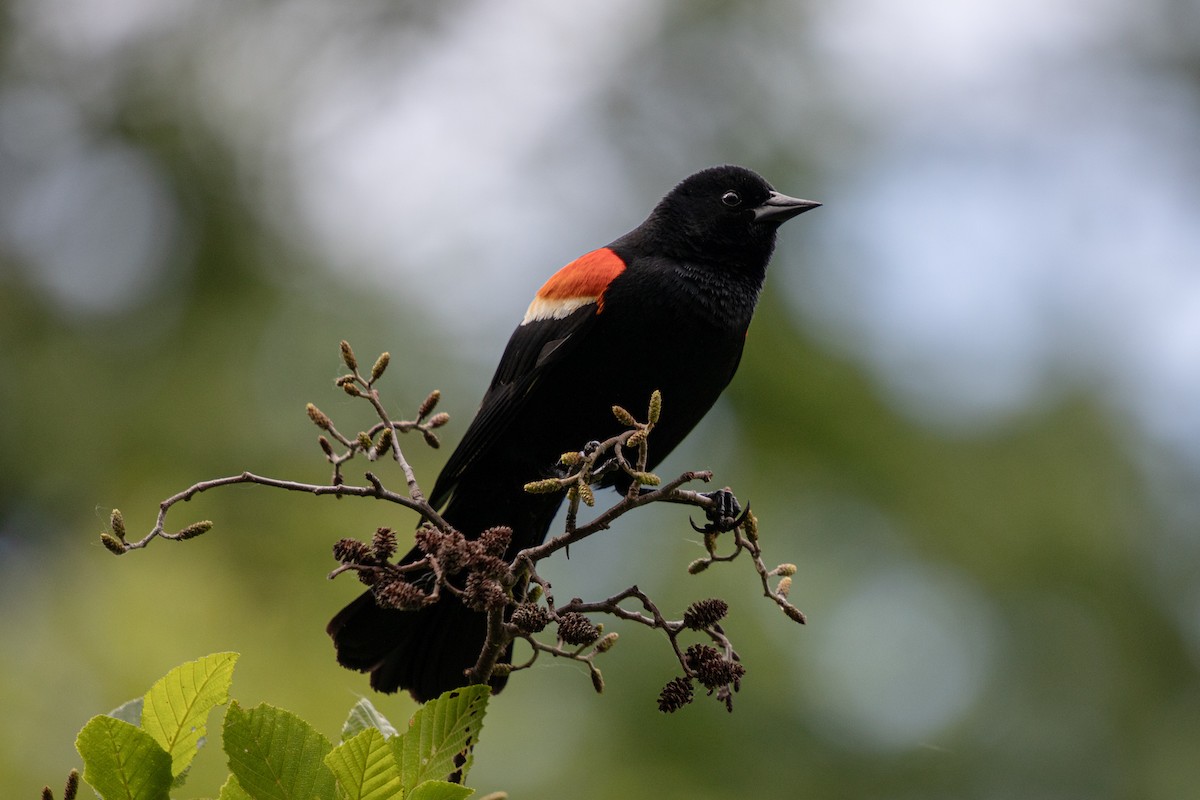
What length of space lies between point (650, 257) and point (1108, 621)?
5.41 meters

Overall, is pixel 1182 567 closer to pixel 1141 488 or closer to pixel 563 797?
pixel 1141 488

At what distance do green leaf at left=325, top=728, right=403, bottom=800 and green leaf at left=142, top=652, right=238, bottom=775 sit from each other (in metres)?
0.22

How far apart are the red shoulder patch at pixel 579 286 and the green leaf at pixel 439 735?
1731 millimetres

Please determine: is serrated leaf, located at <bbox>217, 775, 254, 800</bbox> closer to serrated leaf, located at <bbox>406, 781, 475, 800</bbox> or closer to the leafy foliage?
the leafy foliage

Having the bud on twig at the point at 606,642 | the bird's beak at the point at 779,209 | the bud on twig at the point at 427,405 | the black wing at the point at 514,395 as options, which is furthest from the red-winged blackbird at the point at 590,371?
the bud on twig at the point at 606,642

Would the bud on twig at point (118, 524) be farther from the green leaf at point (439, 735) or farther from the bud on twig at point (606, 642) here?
the bud on twig at point (606, 642)

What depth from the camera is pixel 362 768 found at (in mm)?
1412

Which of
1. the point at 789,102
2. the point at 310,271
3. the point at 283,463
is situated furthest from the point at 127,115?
the point at 789,102

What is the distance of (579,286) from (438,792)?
79.1 inches

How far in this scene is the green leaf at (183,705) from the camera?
5.03 ft

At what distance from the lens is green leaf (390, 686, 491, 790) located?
5.00 feet

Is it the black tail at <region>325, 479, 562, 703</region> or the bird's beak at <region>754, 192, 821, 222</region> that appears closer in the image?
the black tail at <region>325, 479, 562, 703</region>

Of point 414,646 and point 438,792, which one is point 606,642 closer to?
point 438,792

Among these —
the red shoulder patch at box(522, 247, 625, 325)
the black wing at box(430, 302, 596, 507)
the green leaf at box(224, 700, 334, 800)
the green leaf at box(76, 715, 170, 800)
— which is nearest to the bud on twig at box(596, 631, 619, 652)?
the green leaf at box(224, 700, 334, 800)
